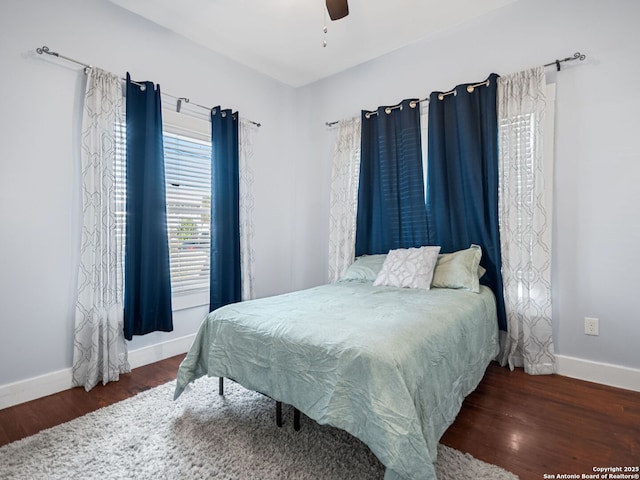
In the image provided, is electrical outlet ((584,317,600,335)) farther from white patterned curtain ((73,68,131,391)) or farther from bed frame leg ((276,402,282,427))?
white patterned curtain ((73,68,131,391))

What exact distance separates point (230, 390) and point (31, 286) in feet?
4.83

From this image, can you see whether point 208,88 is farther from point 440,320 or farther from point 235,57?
point 440,320

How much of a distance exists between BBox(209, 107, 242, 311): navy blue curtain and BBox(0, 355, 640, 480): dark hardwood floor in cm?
94

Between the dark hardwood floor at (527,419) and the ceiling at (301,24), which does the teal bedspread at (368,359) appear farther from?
the ceiling at (301,24)

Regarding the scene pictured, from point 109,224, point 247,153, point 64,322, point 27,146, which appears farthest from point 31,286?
point 247,153

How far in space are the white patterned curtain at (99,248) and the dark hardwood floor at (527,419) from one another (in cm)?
22

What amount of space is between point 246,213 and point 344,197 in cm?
105

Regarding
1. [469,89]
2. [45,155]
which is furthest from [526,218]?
[45,155]

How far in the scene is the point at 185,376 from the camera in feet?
6.21

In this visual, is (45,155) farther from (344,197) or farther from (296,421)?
(344,197)

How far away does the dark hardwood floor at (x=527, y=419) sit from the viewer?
1517 mm

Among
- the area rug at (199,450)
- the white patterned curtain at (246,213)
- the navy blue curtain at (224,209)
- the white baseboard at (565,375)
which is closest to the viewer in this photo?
the area rug at (199,450)

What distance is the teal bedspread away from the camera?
1189mm

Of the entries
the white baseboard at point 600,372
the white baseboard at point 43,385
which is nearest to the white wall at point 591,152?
the white baseboard at point 600,372
